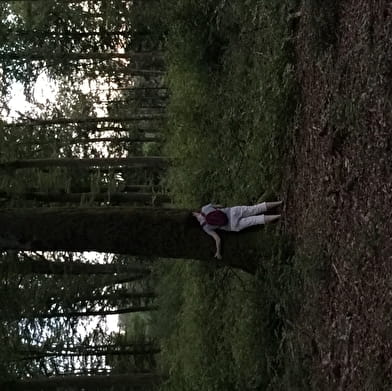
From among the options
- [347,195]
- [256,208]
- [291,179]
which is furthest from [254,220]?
[347,195]

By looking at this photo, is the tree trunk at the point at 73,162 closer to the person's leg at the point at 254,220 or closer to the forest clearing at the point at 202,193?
the forest clearing at the point at 202,193

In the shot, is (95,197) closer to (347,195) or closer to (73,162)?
(73,162)

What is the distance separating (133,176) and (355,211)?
527 inches

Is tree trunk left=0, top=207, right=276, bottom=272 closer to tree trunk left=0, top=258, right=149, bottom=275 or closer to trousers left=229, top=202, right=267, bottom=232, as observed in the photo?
trousers left=229, top=202, right=267, bottom=232

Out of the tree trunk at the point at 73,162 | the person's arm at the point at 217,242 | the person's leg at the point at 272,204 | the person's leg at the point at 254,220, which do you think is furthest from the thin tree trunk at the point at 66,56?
the person's arm at the point at 217,242

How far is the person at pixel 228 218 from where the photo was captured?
25.7ft

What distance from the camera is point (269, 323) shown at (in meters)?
9.08

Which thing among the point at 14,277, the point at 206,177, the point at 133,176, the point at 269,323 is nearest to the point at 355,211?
the point at 269,323

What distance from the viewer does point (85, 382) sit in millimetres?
13648

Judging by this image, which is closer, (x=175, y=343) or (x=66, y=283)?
(x=175, y=343)

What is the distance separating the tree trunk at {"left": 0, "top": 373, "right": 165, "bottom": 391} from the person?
23.3ft

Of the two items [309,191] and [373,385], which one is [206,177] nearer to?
[309,191]

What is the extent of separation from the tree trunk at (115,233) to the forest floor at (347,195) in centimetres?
99

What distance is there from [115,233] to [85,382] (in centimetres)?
719
